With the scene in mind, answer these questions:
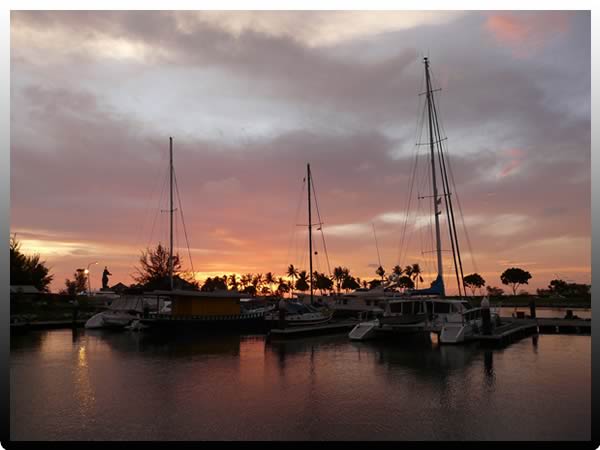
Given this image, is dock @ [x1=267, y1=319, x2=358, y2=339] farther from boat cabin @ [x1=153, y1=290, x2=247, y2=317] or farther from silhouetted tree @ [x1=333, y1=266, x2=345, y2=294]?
silhouetted tree @ [x1=333, y1=266, x2=345, y2=294]

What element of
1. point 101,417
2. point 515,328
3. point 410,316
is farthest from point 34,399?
point 515,328

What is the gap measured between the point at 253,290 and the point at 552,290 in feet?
266

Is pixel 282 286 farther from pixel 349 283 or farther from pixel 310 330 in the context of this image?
pixel 310 330

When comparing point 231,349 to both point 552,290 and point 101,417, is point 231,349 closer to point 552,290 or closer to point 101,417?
point 101,417

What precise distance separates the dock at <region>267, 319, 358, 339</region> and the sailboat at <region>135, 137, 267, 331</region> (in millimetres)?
5074

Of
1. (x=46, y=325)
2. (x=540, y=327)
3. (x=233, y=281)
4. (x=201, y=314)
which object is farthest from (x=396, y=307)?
(x=233, y=281)

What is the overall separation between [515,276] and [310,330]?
3808 inches

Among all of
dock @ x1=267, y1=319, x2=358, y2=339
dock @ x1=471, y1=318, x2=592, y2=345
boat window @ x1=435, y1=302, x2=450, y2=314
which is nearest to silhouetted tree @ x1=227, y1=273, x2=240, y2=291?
dock @ x1=267, y1=319, x2=358, y2=339

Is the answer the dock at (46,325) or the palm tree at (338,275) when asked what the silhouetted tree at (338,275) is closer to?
the palm tree at (338,275)

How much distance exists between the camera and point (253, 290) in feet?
483

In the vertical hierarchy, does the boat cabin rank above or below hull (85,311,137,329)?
above

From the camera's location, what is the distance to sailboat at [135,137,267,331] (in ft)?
132

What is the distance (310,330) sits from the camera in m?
39.7

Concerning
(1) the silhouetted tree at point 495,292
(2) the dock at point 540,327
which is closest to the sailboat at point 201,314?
(2) the dock at point 540,327
